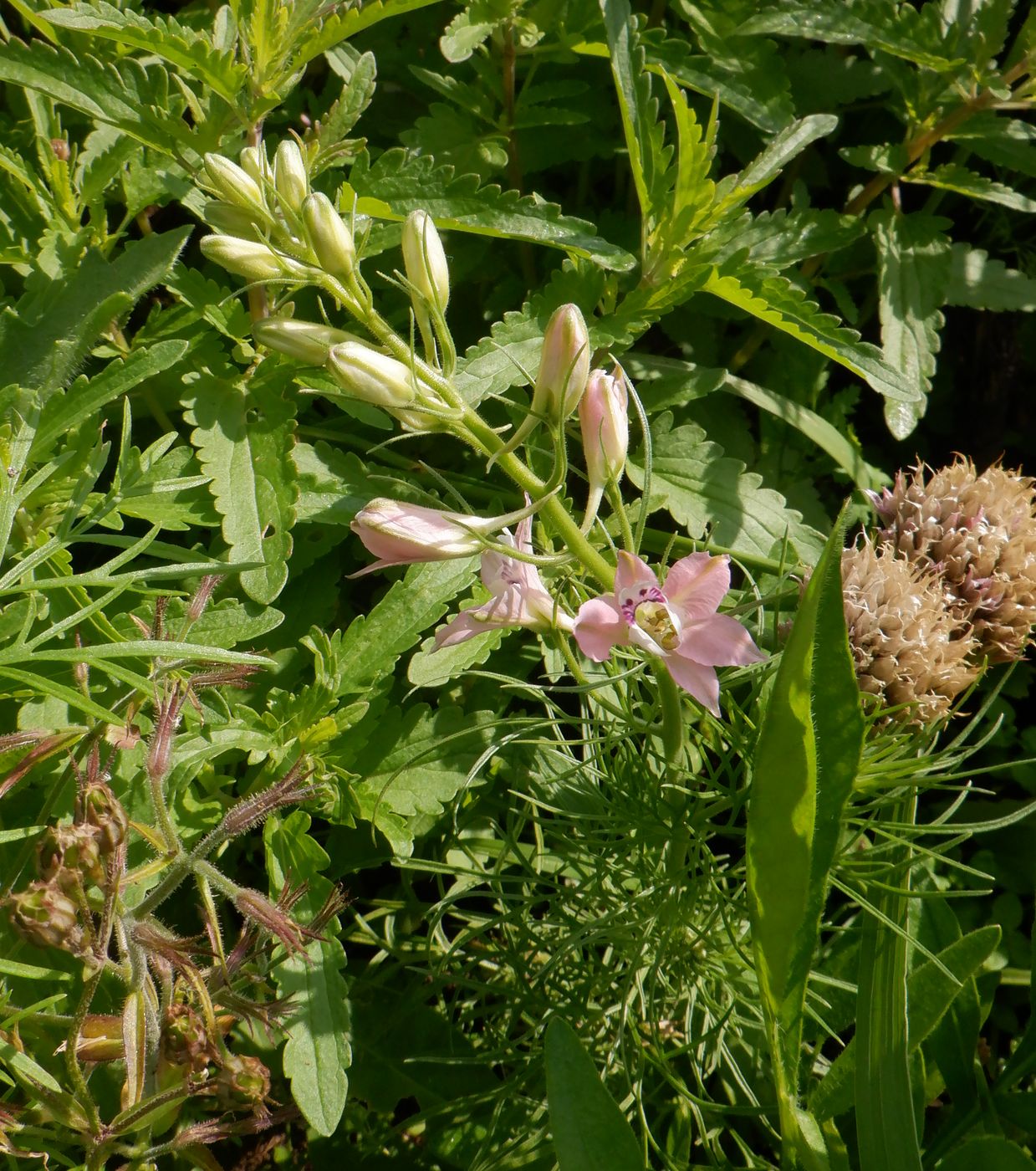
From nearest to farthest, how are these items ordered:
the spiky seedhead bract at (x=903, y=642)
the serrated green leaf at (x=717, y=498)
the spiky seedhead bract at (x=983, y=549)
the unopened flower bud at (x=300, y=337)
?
the unopened flower bud at (x=300, y=337), the spiky seedhead bract at (x=903, y=642), the spiky seedhead bract at (x=983, y=549), the serrated green leaf at (x=717, y=498)

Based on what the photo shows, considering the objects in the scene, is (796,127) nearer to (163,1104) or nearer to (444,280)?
(444,280)

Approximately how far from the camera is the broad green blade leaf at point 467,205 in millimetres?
1660

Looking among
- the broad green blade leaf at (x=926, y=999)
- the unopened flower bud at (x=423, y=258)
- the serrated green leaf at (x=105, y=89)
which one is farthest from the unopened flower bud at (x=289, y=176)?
the broad green blade leaf at (x=926, y=999)

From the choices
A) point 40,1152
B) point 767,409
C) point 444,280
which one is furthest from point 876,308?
point 40,1152

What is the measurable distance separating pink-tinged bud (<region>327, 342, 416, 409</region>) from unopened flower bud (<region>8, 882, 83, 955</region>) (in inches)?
23.8

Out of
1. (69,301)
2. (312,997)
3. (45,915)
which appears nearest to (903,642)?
(312,997)

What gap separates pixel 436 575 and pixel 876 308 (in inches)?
53.2

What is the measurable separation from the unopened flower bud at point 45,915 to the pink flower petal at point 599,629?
60 cm

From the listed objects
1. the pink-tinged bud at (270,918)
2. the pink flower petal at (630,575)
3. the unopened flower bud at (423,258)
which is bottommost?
the pink-tinged bud at (270,918)

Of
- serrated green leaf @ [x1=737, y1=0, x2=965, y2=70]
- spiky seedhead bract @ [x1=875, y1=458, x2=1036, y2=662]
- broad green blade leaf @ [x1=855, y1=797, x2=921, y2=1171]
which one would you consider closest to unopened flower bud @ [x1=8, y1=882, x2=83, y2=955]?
broad green blade leaf @ [x1=855, y1=797, x2=921, y2=1171]

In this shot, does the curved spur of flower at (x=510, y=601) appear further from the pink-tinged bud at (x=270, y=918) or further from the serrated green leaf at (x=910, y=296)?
the serrated green leaf at (x=910, y=296)

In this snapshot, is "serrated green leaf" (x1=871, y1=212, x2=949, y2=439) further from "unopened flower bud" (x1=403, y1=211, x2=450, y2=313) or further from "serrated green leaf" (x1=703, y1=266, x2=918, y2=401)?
"unopened flower bud" (x1=403, y1=211, x2=450, y2=313)

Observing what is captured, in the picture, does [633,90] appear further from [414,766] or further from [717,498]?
[414,766]

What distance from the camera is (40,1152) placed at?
1.28 meters
